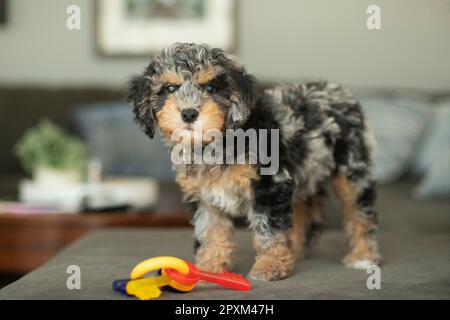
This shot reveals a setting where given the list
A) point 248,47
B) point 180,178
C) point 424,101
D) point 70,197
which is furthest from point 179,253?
point 248,47

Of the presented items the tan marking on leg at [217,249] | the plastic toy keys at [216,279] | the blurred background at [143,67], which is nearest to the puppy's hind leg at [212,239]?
the tan marking on leg at [217,249]

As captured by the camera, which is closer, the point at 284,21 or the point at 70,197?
the point at 70,197

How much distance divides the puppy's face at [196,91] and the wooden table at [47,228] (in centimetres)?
145

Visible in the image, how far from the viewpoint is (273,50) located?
5145mm

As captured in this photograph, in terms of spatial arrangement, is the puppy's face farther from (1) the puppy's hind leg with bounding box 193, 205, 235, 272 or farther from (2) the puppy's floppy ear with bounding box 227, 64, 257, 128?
(1) the puppy's hind leg with bounding box 193, 205, 235, 272

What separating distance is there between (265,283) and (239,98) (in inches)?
20.2

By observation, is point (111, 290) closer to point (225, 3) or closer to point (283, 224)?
point (283, 224)

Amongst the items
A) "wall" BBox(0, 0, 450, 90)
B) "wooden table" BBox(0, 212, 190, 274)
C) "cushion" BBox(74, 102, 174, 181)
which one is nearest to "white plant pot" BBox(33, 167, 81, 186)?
"wooden table" BBox(0, 212, 190, 274)

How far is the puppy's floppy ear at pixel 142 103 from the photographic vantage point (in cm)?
188

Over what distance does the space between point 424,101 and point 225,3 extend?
5.51 feet

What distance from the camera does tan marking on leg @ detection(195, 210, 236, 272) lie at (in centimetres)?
201

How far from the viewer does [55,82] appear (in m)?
5.18

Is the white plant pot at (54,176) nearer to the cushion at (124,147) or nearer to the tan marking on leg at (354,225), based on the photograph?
the cushion at (124,147)

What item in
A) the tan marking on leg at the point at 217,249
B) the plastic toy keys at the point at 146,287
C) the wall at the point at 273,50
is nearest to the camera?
the plastic toy keys at the point at 146,287
